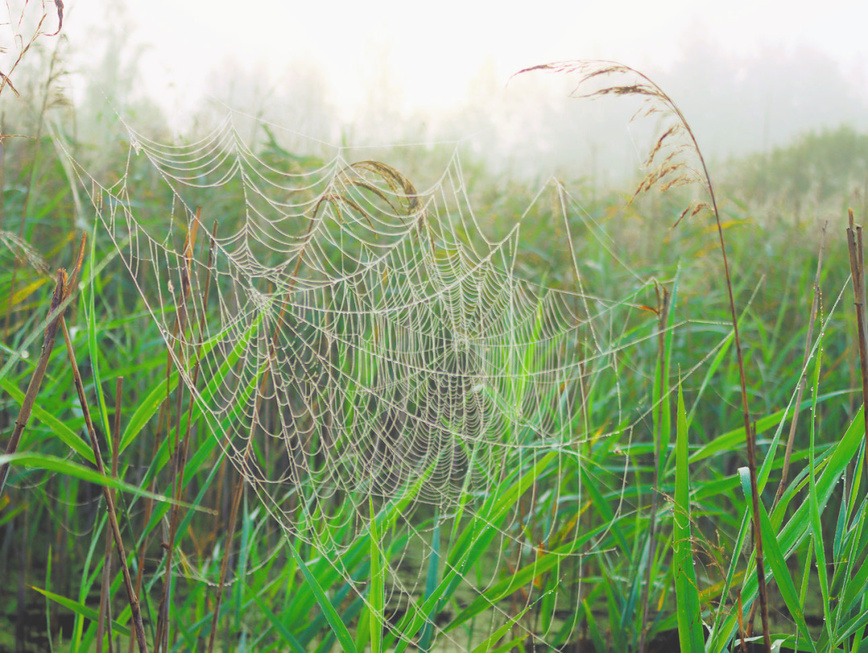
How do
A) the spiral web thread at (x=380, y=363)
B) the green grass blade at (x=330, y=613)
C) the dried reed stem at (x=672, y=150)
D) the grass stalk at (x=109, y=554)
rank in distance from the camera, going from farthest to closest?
1. the spiral web thread at (x=380, y=363)
2. the green grass blade at (x=330, y=613)
3. the grass stalk at (x=109, y=554)
4. the dried reed stem at (x=672, y=150)

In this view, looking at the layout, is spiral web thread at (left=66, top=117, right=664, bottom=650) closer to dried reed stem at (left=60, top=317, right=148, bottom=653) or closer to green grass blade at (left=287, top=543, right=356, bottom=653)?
green grass blade at (left=287, top=543, right=356, bottom=653)

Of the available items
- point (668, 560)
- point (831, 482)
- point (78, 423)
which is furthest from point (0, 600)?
point (831, 482)

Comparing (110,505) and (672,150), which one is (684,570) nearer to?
(672,150)

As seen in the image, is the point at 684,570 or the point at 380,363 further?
the point at 380,363

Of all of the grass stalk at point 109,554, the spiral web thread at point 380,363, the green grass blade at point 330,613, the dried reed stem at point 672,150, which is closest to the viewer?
the dried reed stem at point 672,150

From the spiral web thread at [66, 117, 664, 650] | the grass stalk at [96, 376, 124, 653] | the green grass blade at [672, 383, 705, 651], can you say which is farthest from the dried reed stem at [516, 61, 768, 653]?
the grass stalk at [96, 376, 124, 653]

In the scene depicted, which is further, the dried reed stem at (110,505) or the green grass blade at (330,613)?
the green grass blade at (330,613)

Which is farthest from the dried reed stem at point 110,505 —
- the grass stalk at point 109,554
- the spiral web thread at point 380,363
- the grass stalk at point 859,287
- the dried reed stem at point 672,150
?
the grass stalk at point 859,287

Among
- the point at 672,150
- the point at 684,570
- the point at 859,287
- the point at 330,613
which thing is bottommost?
the point at 330,613

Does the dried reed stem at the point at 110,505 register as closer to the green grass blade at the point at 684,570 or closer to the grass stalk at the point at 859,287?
the green grass blade at the point at 684,570

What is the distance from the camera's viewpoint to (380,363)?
256cm

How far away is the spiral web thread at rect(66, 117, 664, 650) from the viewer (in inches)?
62.3

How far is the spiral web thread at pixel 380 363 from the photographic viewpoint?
5.19 ft

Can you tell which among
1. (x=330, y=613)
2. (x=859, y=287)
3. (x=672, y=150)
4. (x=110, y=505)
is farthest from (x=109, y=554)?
(x=859, y=287)
